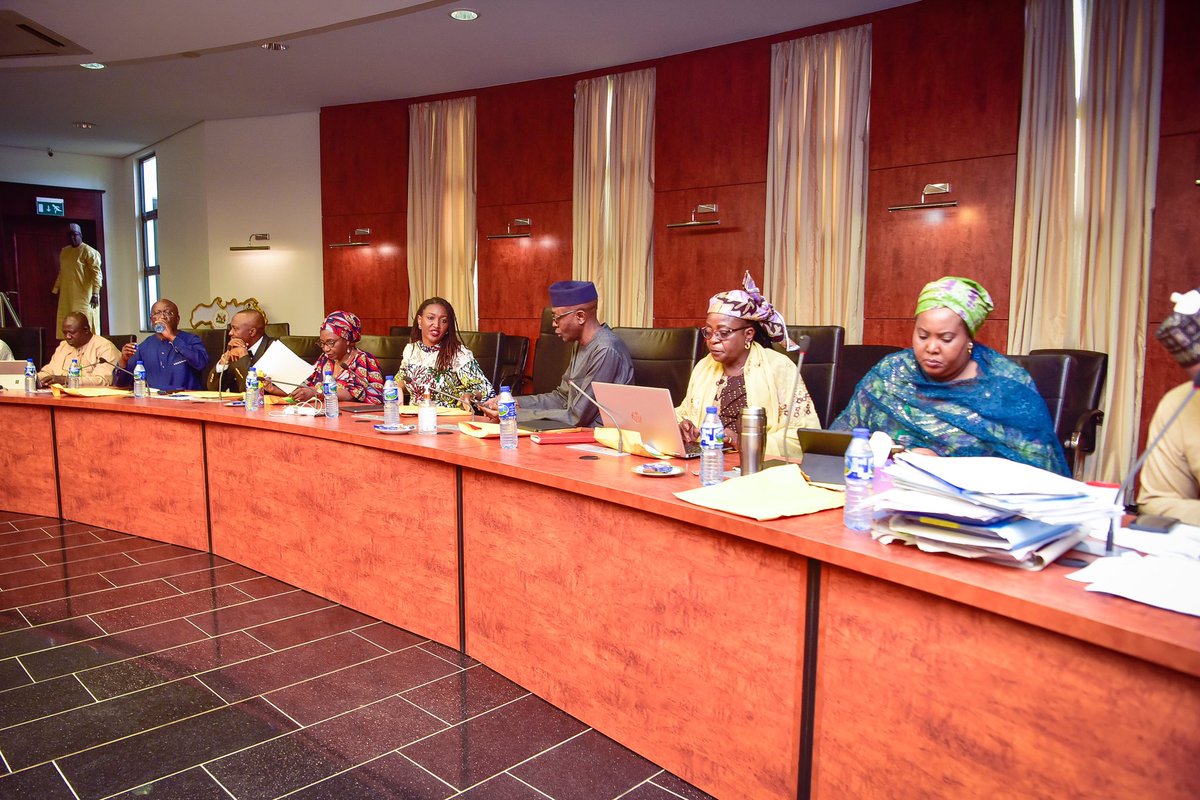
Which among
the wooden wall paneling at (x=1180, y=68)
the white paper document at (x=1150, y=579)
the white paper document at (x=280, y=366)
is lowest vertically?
the white paper document at (x=1150, y=579)

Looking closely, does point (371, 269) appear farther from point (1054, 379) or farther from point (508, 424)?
point (1054, 379)

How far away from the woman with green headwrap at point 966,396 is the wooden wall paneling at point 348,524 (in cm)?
142

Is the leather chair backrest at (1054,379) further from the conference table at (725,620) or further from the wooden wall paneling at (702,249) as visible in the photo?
the wooden wall paneling at (702,249)

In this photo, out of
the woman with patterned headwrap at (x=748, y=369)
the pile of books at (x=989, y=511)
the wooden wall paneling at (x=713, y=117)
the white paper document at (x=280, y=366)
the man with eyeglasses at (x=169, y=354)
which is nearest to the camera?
the pile of books at (x=989, y=511)

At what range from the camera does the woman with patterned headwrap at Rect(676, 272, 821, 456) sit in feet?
8.36

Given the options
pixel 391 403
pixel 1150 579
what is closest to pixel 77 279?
pixel 391 403

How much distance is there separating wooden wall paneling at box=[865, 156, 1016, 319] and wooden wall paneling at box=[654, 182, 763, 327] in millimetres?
778

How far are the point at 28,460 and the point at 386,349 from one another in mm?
1931

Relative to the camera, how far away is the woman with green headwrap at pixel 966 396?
2.15 m

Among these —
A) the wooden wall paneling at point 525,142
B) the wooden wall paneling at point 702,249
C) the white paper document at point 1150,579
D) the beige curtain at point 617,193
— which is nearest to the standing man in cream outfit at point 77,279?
the wooden wall paneling at point 525,142

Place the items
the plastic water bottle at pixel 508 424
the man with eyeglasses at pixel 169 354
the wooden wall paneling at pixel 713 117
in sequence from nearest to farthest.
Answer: the plastic water bottle at pixel 508 424 < the man with eyeglasses at pixel 169 354 < the wooden wall paneling at pixel 713 117

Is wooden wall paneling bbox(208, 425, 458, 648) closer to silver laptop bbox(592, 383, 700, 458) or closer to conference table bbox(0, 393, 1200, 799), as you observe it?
conference table bbox(0, 393, 1200, 799)

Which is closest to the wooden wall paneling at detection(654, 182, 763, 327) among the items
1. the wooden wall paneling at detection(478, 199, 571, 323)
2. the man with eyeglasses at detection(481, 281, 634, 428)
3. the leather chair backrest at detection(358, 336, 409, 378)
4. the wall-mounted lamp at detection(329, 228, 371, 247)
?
the wooden wall paneling at detection(478, 199, 571, 323)

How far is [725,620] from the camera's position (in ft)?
5.41
